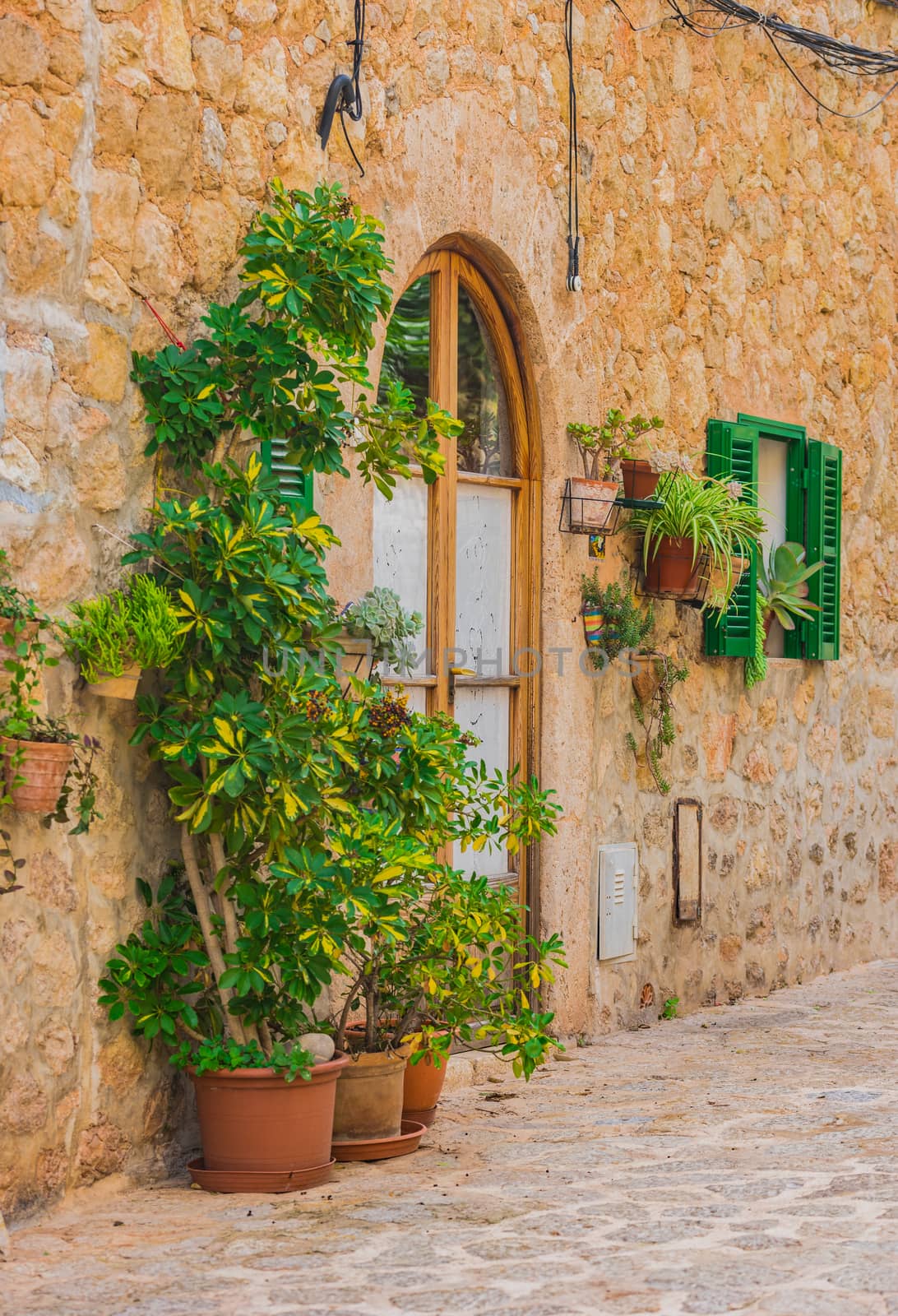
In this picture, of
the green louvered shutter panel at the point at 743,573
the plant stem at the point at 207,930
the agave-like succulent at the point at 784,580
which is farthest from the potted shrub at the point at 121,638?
the agave-like succulent at the point at 784,580

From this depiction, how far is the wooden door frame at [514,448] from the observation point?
586cm

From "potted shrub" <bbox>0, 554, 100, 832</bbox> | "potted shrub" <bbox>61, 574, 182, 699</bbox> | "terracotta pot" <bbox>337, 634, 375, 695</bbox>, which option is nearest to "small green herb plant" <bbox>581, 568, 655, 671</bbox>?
"terracotta pot" <bbox>337, 634, 375, 695</bbox>

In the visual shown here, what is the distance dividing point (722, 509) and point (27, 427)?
11.4 ft

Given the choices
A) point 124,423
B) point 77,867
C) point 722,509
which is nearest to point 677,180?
point 722,509

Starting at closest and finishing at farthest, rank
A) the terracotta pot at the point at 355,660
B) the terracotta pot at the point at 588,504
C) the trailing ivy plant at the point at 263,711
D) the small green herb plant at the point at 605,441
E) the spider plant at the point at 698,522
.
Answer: the trailing ivy plant at the point at 263,711 < the terracotta pot at the point at 355,660 < the terracotta pot at the point at 588,504 < the small green herb plant at the point at 605,441 < the spider plant at the point at 698,522

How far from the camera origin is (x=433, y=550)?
5824 mm

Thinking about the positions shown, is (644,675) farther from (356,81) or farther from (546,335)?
(356,81)

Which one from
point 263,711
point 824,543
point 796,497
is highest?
point 796,497

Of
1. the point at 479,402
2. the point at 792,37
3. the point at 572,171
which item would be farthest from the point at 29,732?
the point at 792,37

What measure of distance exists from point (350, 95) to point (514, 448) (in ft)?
5.24

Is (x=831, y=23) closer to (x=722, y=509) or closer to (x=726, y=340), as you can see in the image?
(x=726, y=340)

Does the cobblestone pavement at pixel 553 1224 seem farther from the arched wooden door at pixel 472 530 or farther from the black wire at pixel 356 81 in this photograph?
the black wire at pixel 356 81

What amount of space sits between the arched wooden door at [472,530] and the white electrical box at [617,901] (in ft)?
1.32

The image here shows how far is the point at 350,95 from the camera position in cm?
511
